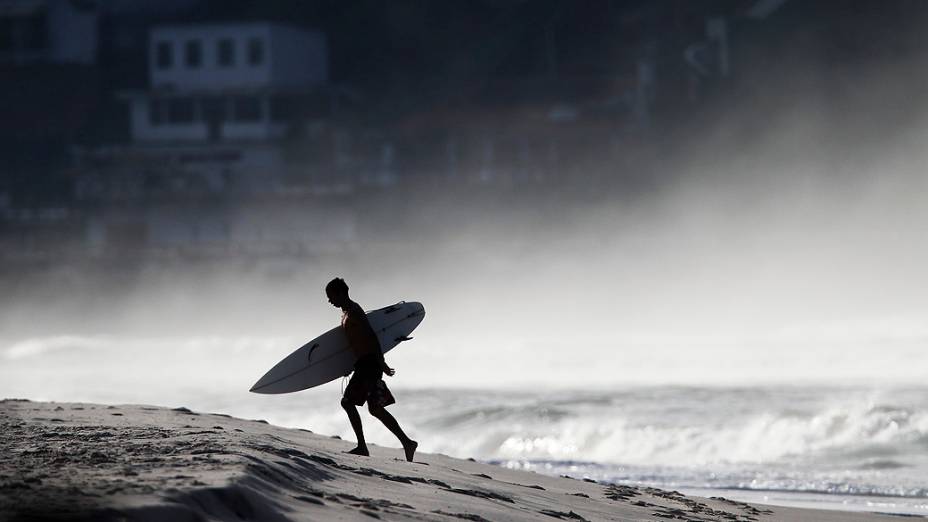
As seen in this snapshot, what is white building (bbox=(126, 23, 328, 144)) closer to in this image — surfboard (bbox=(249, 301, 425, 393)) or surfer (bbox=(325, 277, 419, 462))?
surfboard (bbox=(249, 301, 425, 393))

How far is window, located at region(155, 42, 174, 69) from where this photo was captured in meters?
65.3

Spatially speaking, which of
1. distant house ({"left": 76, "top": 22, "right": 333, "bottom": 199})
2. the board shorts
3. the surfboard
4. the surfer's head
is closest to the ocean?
the surfboard

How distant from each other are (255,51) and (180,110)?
173 inches

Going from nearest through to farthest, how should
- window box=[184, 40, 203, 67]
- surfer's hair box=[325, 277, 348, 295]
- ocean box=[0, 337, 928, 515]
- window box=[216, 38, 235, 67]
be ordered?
surfer's hair box=[325, 277, 348, 295] < ocean box=[0, 337, 928, 515] < window box=[216, 38, 235, 67] < window box=[184, 40, 203, 67]

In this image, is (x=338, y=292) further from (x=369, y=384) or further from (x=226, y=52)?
(x=226, y=52)

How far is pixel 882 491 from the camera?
12000mm

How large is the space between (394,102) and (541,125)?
8.67 meters

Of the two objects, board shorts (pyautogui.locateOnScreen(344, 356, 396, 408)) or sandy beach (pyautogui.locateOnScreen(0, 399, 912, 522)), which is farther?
board shorts (pyautogui.locateOnScreen(344, 356, 396, 408))

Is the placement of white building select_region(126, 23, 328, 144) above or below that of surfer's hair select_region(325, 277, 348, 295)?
above

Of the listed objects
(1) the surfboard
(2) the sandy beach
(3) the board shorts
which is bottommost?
(2) the sandy beach

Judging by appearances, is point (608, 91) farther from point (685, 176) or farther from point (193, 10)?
point (193, 10)

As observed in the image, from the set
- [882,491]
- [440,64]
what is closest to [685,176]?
[440,64]

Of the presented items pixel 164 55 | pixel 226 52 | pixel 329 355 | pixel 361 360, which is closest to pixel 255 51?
pixel 226 52

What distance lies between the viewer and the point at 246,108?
63438 millimetres
